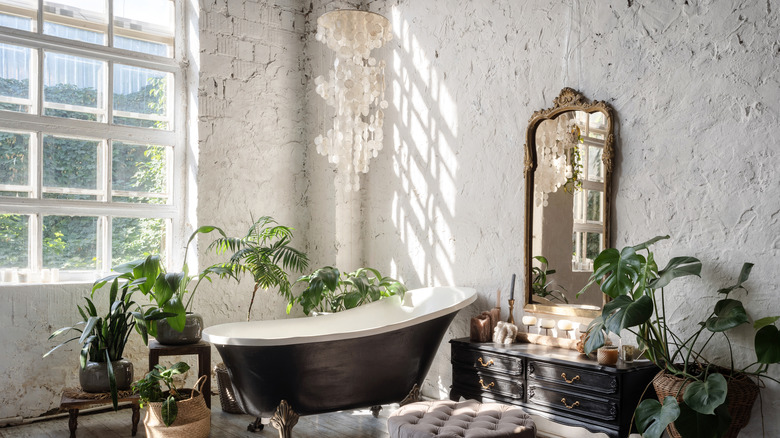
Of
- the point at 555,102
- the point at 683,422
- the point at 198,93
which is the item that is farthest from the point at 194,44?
the point at 683,422

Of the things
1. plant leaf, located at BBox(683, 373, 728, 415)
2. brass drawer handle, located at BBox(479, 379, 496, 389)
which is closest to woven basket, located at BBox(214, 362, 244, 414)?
brass drawer handle, located at BBox(479, 379, 496, 389)

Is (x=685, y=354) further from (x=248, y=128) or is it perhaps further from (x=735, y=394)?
(x=248, y=128)

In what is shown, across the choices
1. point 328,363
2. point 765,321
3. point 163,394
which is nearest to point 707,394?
point 765,321

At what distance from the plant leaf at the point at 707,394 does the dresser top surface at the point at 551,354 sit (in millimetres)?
393

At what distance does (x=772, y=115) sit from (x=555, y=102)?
3.46 ft

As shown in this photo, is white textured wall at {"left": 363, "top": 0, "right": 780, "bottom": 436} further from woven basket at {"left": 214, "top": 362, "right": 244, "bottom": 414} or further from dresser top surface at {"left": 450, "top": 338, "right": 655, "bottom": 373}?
woven basket at {"left": 214, "top": 362, "right": 244, "bottom": 414}

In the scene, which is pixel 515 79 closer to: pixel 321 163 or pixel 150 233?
pixel 321 163

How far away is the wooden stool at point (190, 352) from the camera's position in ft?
12.0

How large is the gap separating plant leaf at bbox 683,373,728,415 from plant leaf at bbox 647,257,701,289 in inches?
15.4

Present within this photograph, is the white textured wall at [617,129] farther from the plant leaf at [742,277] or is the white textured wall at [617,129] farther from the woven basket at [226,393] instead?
the woven basket at [226,393]

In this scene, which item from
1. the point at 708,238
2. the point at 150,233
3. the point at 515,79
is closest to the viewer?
the point at 708,238

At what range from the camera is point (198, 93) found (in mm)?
4457

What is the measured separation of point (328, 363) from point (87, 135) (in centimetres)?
235

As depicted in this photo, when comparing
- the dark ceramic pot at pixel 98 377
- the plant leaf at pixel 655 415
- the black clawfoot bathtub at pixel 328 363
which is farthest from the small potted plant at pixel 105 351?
the plant leaf at pixel 655 415
